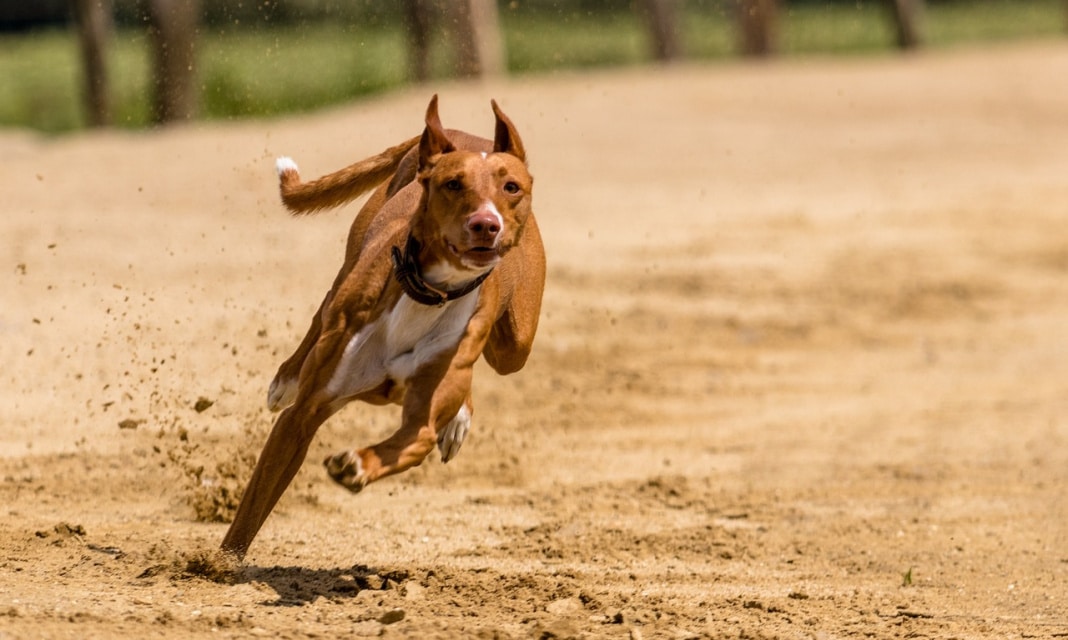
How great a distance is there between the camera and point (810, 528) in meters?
6.51

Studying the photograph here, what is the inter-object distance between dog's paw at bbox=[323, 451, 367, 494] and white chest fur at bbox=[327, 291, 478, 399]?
0.47 meters

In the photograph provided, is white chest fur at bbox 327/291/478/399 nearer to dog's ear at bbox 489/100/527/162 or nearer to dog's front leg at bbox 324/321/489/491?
dog's front leg at bbox 324/321/489/491

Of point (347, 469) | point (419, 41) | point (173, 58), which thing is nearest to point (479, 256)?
point (347, 469)

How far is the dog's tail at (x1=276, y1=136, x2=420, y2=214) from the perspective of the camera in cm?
585

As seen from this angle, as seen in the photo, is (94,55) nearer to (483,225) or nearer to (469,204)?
(469,204)

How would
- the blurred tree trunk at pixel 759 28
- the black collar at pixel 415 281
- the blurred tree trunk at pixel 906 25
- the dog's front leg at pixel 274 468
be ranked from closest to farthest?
the black collar at pixel 415 281
the dog's front leg at pixel 274 468
the blurred tree trunk at pixel 759 28
the blurred tree trunk at pixel 906 25

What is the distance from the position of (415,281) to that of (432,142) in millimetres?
400

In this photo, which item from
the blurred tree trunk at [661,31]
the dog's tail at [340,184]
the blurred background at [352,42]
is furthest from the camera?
the blurred tree trunk at [661,31]

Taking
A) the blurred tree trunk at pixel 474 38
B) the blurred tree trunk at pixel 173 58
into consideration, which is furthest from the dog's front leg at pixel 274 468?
the blurred tree trunk at pixel 474 38

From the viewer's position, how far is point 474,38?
1636 cm

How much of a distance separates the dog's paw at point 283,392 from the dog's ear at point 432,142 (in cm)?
95

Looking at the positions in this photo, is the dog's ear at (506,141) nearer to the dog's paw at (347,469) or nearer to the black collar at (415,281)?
the black collar at (415,281)

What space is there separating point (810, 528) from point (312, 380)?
2.33 metres

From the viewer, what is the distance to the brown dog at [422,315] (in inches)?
182
